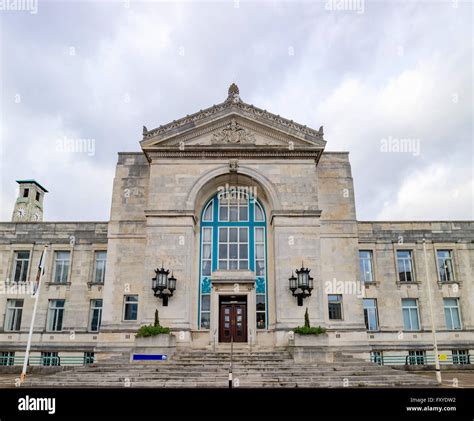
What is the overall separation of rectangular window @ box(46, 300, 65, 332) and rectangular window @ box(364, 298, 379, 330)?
1822 cm

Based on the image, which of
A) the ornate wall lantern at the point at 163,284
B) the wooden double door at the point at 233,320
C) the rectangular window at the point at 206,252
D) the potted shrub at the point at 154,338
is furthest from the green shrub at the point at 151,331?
the rectangular window at the point at 206,252

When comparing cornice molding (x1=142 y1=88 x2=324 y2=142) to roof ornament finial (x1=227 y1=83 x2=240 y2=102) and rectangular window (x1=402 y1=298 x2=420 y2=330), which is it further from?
rectangular window (x1=402 y1=298 x2=420 y2=330)

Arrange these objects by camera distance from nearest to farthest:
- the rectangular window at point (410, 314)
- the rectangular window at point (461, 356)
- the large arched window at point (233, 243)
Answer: the large arched window at point (233, 243) → the rectangular window at point (461, 356) → the rectangular window at point (410, 314)

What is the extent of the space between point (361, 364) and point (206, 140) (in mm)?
13728

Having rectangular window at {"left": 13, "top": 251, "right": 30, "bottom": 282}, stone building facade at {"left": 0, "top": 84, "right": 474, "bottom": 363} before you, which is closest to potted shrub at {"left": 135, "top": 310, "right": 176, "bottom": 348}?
stone building facade at {"left": 0, "top": 84, "right": 474, "bottom": 363}

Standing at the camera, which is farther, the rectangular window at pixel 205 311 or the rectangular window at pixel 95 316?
the rectangular window at pixel 95 316

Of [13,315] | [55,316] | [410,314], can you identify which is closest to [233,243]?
[410,314]

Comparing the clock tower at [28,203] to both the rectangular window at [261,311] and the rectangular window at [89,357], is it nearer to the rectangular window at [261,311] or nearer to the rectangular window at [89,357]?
the rectangular window at [89,357]

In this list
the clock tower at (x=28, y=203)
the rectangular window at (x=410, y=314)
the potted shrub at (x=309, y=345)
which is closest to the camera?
the potted shrub at (x=309, y=345)

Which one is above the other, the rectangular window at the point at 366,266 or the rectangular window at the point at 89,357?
the rectangular window at the point at 366,266

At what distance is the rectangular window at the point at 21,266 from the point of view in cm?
2792

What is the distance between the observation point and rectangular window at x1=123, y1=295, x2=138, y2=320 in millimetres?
23219

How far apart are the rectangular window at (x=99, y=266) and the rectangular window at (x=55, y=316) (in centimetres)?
250
